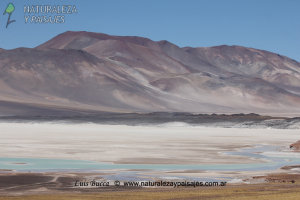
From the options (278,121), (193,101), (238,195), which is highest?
(193,101)

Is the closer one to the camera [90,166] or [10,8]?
[90,166]

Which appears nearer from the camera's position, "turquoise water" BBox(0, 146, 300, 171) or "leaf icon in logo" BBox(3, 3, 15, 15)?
"turquoise water" BBox(0, 146, 300, 171)

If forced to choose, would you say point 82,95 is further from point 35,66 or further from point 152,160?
point 152,160

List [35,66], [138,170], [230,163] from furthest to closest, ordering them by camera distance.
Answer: [35,66], [230,163], [138,170]

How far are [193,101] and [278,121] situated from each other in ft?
374

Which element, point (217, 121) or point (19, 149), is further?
point (217, 121)

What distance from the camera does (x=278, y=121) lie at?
3127 inches

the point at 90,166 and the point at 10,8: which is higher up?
the point at 10,8

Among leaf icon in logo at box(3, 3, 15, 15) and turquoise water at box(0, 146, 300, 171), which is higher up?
leaf icon in logo at box(3, 3, 15, 15)

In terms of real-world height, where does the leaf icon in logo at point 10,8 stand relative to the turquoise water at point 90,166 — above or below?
above

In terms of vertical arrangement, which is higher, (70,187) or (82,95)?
(82,95)

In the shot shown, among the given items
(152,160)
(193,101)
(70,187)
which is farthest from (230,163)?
(193,101)

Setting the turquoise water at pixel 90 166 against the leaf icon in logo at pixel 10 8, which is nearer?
the turquoise water at pixel 90 166

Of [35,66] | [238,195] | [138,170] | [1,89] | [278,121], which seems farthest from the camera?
[35,66]
